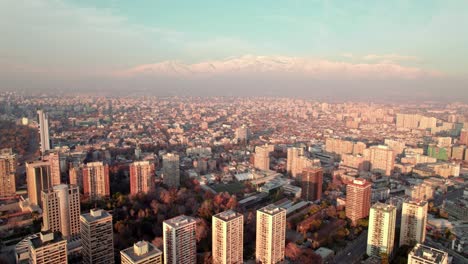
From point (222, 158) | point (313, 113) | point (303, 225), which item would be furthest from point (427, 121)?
point (303, 225)

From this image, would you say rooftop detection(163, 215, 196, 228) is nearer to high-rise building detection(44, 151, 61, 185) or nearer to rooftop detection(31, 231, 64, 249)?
rooftop detection(31, 231, 64, 249)

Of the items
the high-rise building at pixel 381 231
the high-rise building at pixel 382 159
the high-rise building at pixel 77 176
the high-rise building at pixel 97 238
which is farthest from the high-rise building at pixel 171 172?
the high-rise building at pixel 382 159

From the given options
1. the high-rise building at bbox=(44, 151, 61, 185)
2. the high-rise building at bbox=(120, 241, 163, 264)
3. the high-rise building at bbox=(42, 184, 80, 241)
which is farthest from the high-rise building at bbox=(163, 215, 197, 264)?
the high-rise building at bbox=(44, 151, 61, 185)

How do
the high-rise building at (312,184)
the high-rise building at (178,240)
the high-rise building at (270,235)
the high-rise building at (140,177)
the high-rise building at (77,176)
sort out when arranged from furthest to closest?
the high-rise building at (312,184) → the high-rise building at (77,176) → the high-rise building at (140,177) → the high-rise building at (270,235) → the high-rise building at (178,240)

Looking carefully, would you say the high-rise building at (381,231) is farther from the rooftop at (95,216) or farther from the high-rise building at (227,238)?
the rooftop at (95,216)

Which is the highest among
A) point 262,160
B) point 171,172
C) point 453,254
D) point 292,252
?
point 171,172

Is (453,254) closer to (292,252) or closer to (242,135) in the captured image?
(292,252)

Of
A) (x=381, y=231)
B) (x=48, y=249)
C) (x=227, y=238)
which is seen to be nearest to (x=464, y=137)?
(x=381, y=231)
